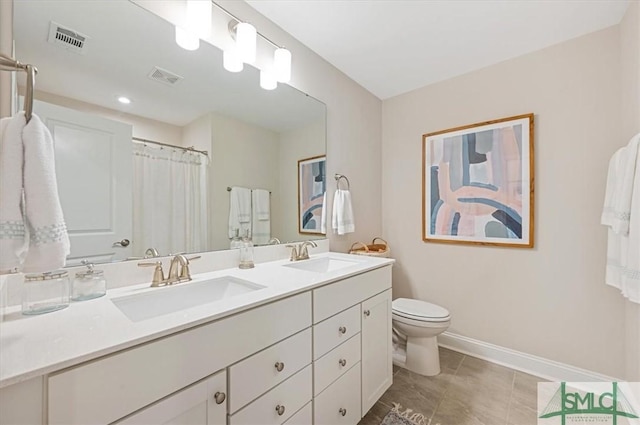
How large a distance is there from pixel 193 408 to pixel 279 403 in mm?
349

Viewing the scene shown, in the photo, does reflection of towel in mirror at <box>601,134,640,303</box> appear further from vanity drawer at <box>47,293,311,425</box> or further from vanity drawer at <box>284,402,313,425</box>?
vanity drawer at <box>47,293,311,425</box>

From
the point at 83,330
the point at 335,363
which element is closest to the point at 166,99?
the point at 83,330

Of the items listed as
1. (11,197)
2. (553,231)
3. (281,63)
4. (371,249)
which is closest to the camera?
(11,197)

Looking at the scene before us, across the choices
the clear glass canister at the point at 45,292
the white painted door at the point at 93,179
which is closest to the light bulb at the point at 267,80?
the white painted door at the point at 93,179

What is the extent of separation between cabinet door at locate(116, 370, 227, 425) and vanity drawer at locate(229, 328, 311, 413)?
36 millimetres

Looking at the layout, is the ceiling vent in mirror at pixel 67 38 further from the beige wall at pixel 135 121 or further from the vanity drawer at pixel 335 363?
the vanity drawer at pixel 335 363

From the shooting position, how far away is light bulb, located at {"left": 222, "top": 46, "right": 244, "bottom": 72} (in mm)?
1438

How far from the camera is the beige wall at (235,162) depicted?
4.67 ft

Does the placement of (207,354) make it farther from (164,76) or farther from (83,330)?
(164,76)

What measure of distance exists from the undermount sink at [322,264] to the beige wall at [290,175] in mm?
227

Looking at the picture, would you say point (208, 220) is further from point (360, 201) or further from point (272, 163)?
point (360, 201)

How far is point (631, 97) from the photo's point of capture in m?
1.51

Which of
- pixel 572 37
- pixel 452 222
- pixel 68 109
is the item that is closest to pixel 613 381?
pixel 452 222

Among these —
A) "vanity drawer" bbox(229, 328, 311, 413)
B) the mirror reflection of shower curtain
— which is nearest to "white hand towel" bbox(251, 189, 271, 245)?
the mirror reflection of shower curtain
